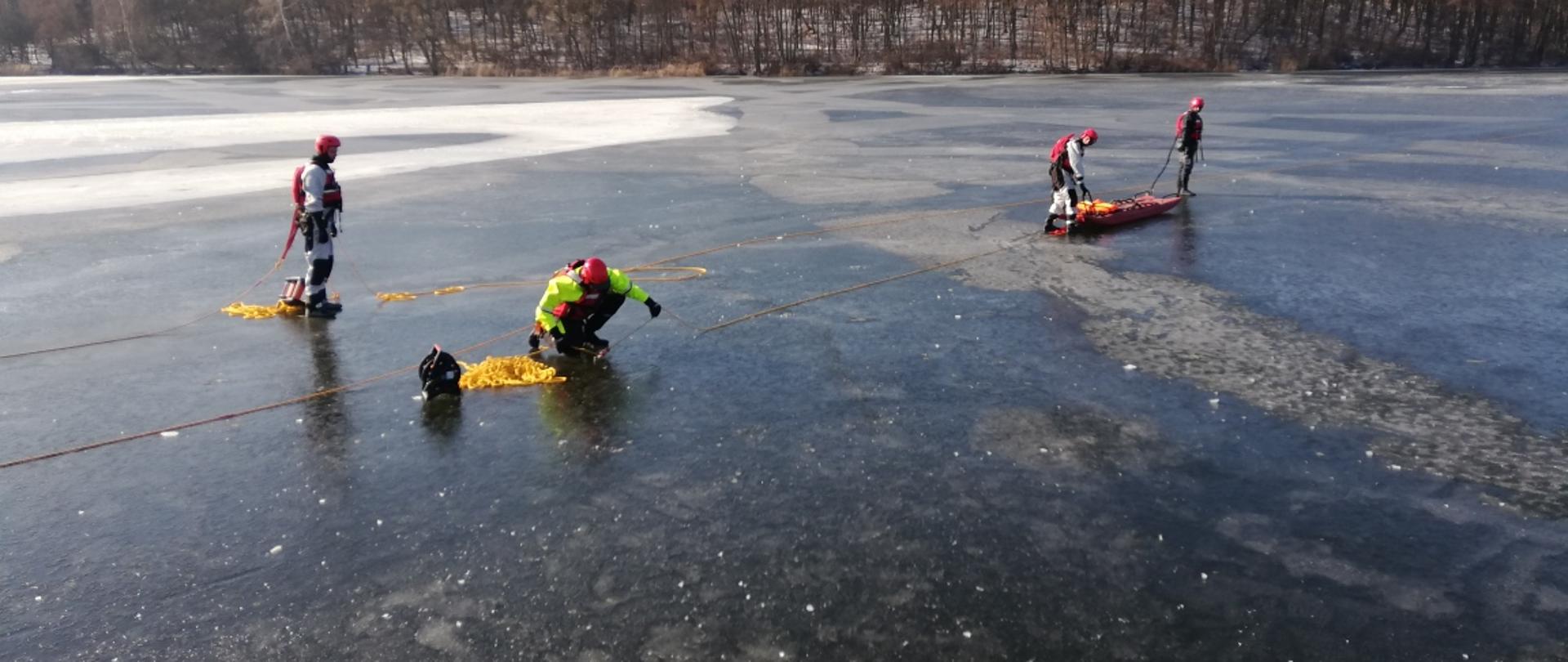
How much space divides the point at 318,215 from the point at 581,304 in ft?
10.4

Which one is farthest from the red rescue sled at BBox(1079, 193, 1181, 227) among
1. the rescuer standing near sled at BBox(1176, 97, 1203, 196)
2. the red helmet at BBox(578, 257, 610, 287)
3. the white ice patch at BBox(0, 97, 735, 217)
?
the white ice patch at BBox(0, 97, 735, 217)

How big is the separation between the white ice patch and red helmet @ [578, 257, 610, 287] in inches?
424

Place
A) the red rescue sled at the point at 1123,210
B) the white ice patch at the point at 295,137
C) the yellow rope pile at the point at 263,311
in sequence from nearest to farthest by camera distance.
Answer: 1. the yellow rope pile at the point at 263,311
2. the red rescue sled at the point at 1123,210
3. the white ice patch at the point at 295,137

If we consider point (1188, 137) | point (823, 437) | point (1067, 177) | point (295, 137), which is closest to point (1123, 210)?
point (1067, 177)

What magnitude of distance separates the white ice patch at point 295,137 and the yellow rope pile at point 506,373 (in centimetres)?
1055

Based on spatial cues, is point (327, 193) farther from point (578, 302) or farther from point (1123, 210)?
point (1123, 210)

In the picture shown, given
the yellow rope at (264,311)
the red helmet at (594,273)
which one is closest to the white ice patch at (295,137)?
the yellow rope at (264,311)

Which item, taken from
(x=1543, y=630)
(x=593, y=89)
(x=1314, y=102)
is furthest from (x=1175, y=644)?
(x=593, y=89)

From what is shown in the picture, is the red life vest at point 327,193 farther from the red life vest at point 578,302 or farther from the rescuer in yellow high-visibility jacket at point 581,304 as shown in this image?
the red life vest at point 578,302

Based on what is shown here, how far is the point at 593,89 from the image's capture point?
3619cm

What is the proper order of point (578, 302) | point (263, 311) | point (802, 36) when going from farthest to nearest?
point (802, 36) < point (263, 311) < point (578, 302)

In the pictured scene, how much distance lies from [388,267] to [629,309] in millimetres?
3438

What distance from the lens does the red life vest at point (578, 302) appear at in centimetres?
838

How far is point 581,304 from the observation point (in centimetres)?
846
